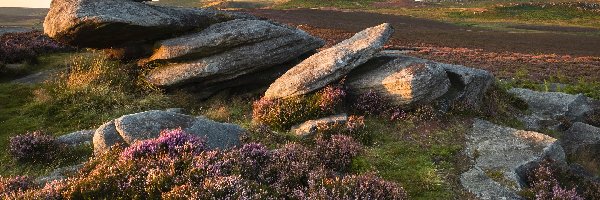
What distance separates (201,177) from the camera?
31.7 ft

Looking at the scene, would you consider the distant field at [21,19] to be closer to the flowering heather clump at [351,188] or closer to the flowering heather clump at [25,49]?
the flowering heather clump at [25,49]

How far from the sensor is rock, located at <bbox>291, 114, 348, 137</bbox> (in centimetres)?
1538

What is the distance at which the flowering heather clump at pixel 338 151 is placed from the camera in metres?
12.5

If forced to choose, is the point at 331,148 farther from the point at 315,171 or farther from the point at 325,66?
the point at 325,66

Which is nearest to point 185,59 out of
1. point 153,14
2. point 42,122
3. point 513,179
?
point 153,14

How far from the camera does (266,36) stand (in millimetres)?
21094

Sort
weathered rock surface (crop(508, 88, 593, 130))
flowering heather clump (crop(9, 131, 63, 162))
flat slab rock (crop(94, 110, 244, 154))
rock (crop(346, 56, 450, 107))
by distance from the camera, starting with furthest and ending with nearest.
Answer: weathered rock surface (crop(508, 88, 593, 130))
rock (crop(346, 56, 450, 107))
flowering heather clump (crop(9, 131, 63, 162))
flat slab rock (crop(94, 110, 244, 154))

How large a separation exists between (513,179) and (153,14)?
1545 cm

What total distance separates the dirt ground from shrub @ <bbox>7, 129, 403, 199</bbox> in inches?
1085

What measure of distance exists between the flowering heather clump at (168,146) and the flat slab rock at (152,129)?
3.16ft

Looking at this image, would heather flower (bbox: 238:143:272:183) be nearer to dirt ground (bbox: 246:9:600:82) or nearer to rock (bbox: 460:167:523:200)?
rock (bbox: 460:167:523:200)

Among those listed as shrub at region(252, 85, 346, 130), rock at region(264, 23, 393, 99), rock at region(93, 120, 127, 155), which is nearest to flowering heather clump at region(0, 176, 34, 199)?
rock at region(93, 120, 127, 155)

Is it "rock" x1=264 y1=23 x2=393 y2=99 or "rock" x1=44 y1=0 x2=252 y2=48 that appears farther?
"rock" x1=44 y1=0 x2=252 y2=48

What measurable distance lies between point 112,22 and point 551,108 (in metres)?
18.5
